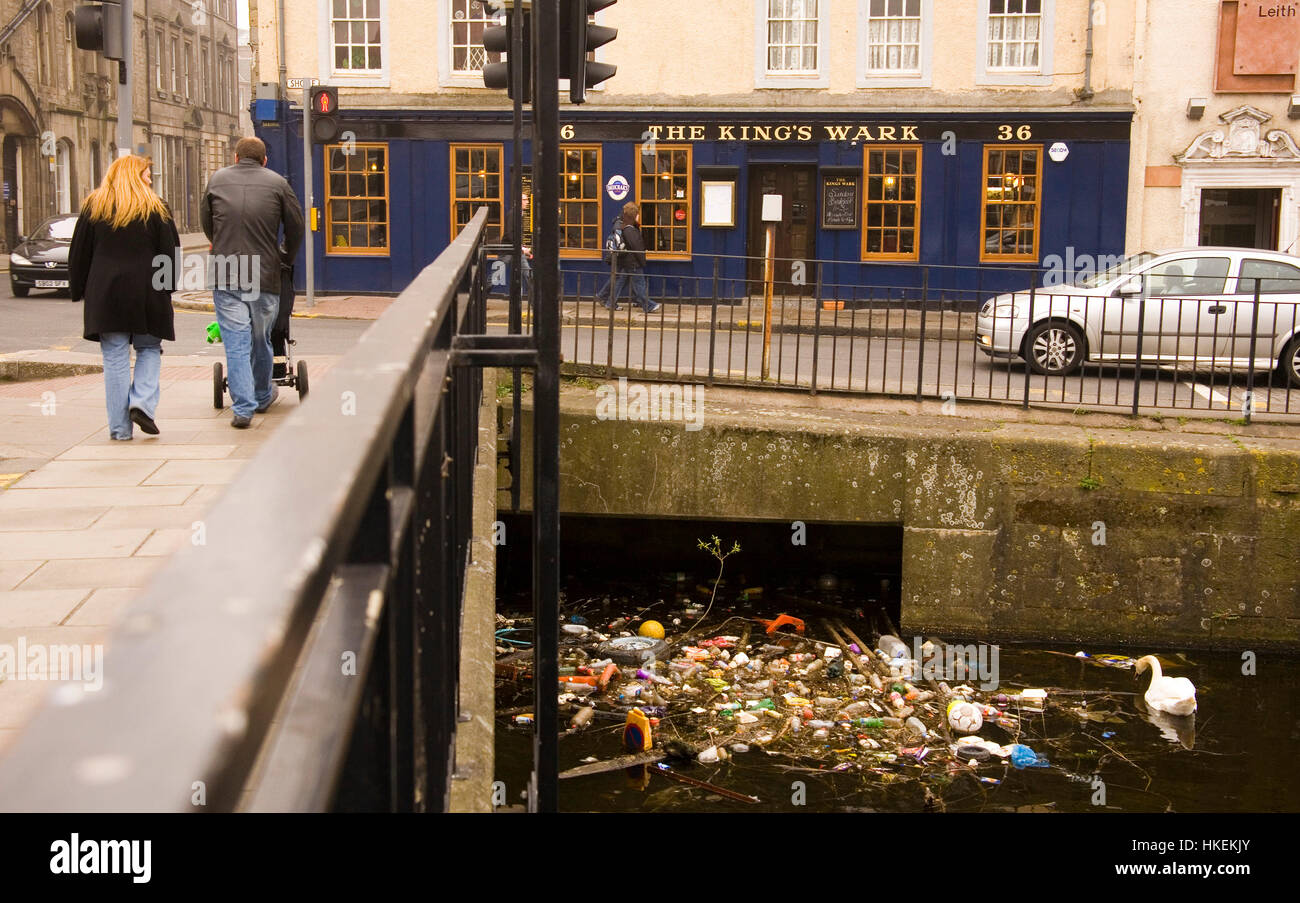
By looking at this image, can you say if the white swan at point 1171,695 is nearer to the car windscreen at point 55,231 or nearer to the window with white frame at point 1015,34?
the window with white frame at point 1015,34

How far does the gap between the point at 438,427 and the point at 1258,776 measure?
21.1 feet

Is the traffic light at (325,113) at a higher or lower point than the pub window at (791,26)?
lower

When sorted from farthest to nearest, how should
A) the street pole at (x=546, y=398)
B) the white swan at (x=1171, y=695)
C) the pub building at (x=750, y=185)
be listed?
the pub building at (x=750, y=185), the white swan at (x=1171, y=695), the street pole at (x=546, y=398)

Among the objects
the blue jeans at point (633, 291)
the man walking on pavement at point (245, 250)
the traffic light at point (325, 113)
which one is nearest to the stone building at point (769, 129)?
the traffic light at point (325, 113)

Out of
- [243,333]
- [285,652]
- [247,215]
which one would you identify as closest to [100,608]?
[243,333]

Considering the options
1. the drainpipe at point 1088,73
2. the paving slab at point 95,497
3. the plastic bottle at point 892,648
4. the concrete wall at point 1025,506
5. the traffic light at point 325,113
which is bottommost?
the plastic bottle at point 892,648

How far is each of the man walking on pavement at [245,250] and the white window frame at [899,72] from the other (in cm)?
1643

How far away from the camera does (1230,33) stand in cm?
2311

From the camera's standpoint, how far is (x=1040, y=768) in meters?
7.66

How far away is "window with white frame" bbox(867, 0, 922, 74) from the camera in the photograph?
77.4ft

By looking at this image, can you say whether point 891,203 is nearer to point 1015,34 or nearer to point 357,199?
point 1015,34

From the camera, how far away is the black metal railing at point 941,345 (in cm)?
1054

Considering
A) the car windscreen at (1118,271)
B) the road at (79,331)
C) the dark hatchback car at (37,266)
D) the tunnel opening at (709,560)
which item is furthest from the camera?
the dark hatchback car at (37,266)
